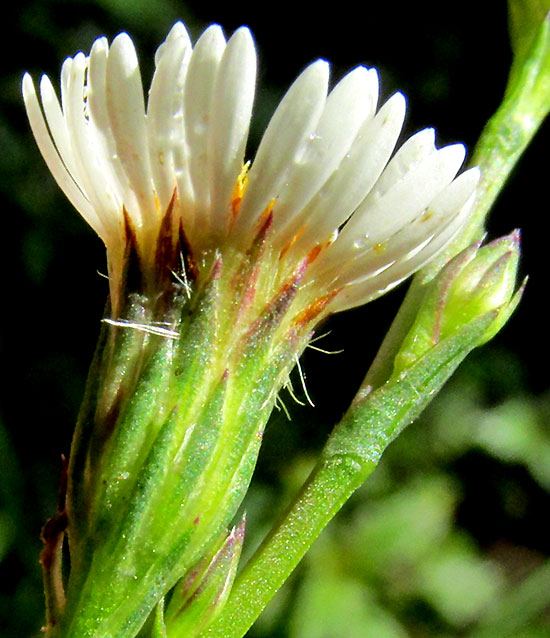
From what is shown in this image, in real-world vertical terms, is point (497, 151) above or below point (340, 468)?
above

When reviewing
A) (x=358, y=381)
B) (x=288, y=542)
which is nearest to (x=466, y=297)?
(x=288, y=542)

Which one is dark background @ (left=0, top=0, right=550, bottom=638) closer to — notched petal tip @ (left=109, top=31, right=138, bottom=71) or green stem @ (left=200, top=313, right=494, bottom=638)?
green stem @ (left=200, top=313, right=494, bottom=638)

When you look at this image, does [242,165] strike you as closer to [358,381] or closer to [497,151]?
[497,151]

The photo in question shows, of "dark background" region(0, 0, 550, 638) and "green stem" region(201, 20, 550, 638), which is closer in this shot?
"green stem" region(201, 20, 550, 638)

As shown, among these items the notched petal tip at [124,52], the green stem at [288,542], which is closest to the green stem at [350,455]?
the green stem at [288,542]

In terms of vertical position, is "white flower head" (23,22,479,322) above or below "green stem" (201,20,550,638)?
above

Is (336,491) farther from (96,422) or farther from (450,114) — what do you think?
(450,114)

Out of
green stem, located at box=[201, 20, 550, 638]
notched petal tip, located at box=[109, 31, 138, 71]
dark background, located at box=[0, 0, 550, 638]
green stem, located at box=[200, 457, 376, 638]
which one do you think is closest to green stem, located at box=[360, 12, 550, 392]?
green stem, located at box=[201, 20, 550, 638]

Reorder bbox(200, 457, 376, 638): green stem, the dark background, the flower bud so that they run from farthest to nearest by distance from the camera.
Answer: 1. the dark background
2. the flower bud
3. bbox(200, 457, 376, 638): green stem
